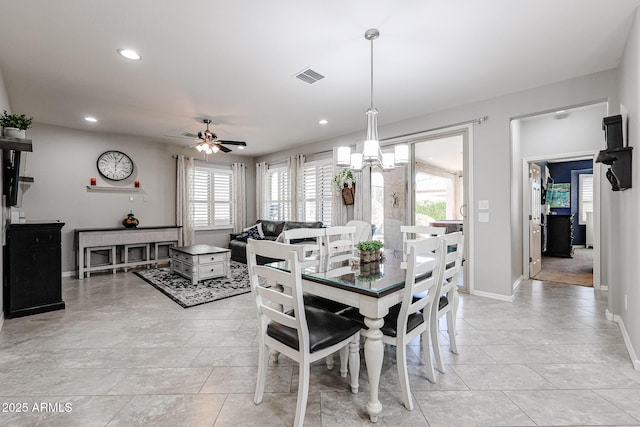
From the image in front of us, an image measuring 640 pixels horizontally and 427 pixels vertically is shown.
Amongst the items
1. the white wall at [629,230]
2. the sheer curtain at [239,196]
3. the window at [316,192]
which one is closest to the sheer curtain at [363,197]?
the window at [316,192]

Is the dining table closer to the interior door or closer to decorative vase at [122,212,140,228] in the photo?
the interior door

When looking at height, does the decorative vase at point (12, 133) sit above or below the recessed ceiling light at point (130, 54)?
below

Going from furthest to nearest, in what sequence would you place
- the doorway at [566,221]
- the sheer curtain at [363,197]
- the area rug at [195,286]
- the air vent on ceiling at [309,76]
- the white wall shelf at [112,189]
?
the white wall shelf at [112,189] → the sheer curtain at [363,197] → the doorway at [566,221] → the area rug at [195,286] → the air vent on ceiling at [309,76]

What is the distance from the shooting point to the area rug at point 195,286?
3.91 m

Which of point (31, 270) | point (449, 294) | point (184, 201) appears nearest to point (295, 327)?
point (449, 294)

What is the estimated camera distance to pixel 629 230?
2.46 metres

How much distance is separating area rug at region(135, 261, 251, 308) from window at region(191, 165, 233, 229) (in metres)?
1.89

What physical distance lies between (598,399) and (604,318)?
187 cm

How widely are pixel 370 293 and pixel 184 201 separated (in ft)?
19.9

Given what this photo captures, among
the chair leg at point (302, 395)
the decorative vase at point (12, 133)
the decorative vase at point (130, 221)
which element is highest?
the decorative vase at point (12, 133)

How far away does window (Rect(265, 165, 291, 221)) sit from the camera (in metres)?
7.35

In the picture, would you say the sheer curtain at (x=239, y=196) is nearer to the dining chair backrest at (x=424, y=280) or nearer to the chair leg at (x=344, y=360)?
the chair leg at (x=344, y=360)

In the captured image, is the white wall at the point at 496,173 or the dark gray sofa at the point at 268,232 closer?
the white wall at the point at 496,173

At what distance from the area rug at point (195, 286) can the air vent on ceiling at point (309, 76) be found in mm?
2949
